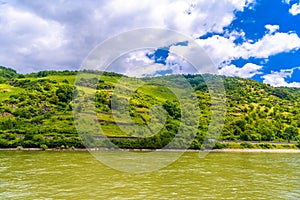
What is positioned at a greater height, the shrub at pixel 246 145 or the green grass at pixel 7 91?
the green grass at pixel 7 91

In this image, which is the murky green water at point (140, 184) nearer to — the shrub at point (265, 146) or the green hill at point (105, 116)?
the green hill at point (105, 116)

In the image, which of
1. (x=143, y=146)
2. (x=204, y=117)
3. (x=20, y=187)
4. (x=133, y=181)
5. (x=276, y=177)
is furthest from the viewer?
(x=204, y=117)

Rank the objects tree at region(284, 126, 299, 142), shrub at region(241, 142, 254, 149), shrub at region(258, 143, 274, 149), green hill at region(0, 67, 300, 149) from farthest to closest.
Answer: tree at region(284, 126, 299, 142), shrub at region(258, 143, 274, 149), shrub at region(241, 142, 254, 149), green hill at region(0, 67, 300, 149)

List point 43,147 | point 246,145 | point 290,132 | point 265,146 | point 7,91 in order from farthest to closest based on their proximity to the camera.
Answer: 1. point 7,91
2. point 290,132
3. point 265,146
4. point 246,145
5. point 43,147

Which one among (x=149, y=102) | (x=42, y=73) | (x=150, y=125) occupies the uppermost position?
(x=42, y=73)

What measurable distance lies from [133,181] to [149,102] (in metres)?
75.1

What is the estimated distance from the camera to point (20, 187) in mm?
24344

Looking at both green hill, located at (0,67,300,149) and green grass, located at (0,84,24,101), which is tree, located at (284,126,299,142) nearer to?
green hill, located at (0,67,300,149)

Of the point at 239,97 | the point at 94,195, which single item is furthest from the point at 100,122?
the point at 239,97

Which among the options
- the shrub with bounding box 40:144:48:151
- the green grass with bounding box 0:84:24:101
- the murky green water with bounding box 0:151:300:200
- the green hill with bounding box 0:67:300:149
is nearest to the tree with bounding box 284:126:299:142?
the green hill with bounding box 0:67:300:149

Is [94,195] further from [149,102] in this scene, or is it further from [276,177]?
[149,102]

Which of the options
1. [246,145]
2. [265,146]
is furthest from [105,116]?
[265,146]

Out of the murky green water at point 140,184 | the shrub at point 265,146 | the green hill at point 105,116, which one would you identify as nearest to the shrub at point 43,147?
the green hill at point 105,116

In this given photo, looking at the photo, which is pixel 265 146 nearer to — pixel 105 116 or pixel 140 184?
pixel 105 116
